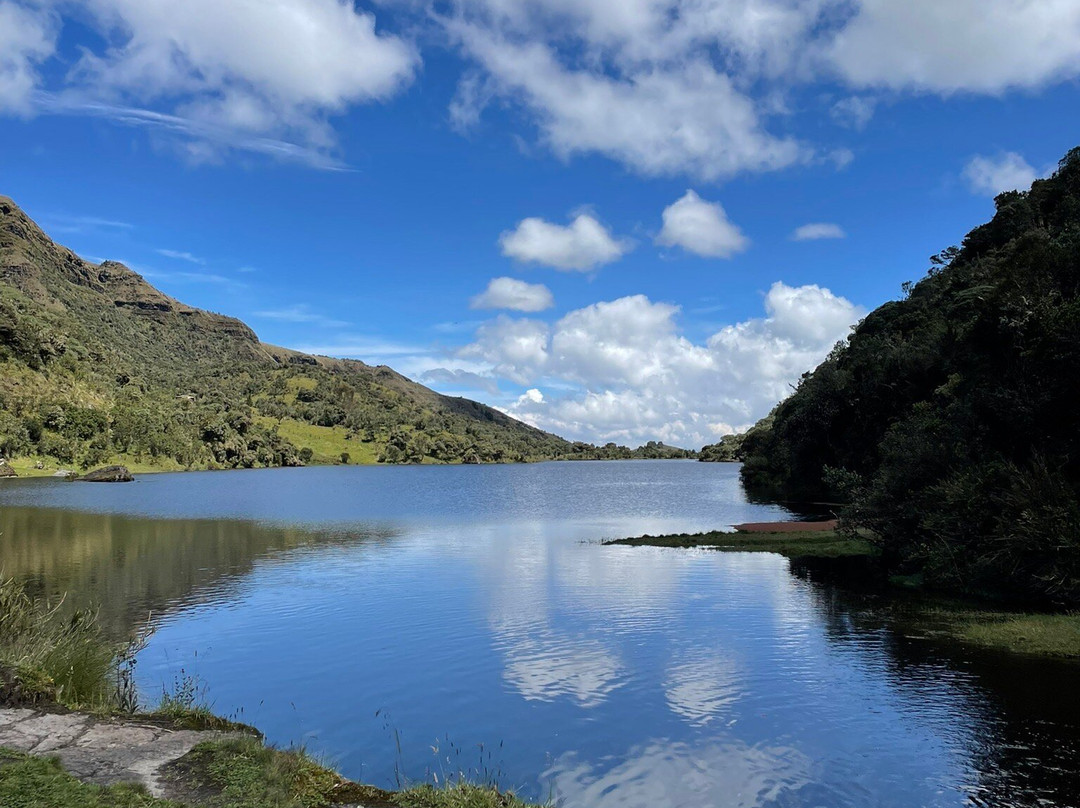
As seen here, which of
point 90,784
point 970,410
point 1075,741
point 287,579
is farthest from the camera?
point 287,579

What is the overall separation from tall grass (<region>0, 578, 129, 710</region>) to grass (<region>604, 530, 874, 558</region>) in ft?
122

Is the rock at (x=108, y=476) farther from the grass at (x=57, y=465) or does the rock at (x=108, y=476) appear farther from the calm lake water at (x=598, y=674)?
the calm lake water at (x=598, y=674)

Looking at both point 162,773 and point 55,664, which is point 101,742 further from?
point 55,664

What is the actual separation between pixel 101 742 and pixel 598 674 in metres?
12.9

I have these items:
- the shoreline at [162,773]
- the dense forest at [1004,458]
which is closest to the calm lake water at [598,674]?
the shoreline at [162,773]

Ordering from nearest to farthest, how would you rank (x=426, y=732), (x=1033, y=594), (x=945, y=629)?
1. (x=426, y=732)
2. (x=945, y=629)
3. (x=1033, y=594)

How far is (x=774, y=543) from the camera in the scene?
160 feet

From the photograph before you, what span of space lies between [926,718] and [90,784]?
1712 cm

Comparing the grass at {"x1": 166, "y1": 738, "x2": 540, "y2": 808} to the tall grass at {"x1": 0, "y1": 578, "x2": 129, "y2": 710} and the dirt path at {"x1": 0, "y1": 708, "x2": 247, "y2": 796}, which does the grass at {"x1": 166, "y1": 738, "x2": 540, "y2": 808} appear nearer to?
the dirt path at {"x1": 0, "y1": 708, "x2": 247, "y2": 796}

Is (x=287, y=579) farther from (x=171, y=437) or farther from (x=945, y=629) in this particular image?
(x=171, y=437)

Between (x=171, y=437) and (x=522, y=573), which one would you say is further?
(x=171, y=437)

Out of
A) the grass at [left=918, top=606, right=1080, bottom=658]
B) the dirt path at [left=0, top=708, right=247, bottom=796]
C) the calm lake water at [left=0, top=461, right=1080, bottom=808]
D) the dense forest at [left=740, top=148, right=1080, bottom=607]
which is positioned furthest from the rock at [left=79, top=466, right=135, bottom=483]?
the grass at [left=918, top=606, right=1080, bottom=658]

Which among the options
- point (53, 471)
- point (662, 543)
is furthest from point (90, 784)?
point (53, 471)

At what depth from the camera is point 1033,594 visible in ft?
92.2
